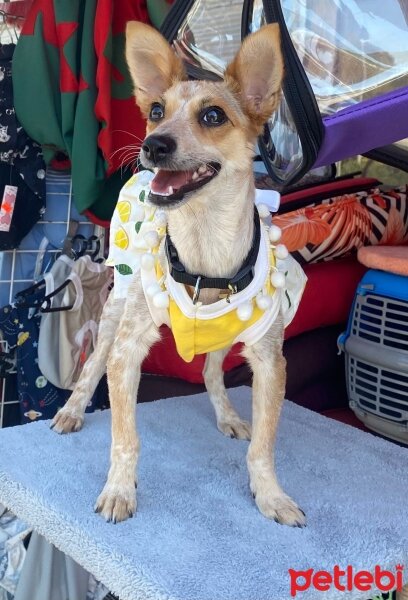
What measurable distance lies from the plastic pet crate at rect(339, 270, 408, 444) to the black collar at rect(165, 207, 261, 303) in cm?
70

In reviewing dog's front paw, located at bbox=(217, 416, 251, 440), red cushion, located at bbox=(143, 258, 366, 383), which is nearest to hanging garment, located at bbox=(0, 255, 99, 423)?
red cushion, located at bbox=(143, 258, 366, 383)

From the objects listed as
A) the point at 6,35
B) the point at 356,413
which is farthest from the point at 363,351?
the point at 6,35

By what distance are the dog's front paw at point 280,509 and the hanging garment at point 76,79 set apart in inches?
47.7

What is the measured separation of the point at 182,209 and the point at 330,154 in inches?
Answer: 14.2

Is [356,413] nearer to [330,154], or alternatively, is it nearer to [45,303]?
[330,154]

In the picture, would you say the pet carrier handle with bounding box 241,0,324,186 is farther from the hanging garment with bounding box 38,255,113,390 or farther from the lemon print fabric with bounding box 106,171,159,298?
the hanging garment with bounding box 38,255,113,390

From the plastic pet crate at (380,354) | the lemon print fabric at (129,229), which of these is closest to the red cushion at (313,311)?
the plastic pet crate at (380,354)

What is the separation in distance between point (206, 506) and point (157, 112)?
808 millimetres

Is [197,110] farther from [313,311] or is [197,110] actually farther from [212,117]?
[313,311]

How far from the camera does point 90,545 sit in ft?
3.61

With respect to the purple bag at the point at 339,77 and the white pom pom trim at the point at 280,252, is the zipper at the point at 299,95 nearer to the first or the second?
the purple bag at the point at 339,77

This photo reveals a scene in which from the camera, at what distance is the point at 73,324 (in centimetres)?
229

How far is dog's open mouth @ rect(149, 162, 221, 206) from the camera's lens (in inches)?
45.4

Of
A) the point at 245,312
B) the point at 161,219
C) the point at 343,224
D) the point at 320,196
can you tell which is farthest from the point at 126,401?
the point at 320,196
